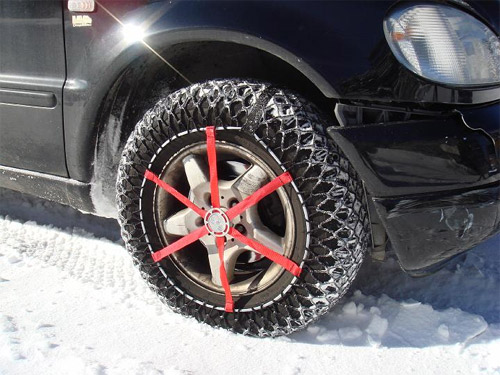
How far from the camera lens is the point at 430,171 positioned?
157cm

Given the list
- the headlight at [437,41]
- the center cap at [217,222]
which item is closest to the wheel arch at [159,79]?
the headlight at [437,41]

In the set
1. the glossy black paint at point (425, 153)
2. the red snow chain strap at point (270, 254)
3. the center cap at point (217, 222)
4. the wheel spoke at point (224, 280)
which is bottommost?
the wheel spoke at point (224, 280)

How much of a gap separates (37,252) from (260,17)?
175 cm

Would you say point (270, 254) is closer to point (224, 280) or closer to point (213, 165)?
point (224, 280)

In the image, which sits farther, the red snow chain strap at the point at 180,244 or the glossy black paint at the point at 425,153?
the red snow chain strap at the point at 180,244

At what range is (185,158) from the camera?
1.95 metres

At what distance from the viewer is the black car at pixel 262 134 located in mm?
1567

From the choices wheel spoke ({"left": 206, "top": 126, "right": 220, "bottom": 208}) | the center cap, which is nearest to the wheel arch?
wheel spoke ({"left": 206, "top": 126, "right": 220, "bottom": 208})

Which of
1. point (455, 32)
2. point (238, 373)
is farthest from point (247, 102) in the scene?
point (238, 373)

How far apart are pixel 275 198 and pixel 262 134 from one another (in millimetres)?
322

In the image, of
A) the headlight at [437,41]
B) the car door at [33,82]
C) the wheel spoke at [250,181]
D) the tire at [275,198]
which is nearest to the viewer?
the headlight at [437,41]

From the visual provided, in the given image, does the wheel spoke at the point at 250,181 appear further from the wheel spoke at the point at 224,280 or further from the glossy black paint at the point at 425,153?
the glossy black paint at the point at 425,153

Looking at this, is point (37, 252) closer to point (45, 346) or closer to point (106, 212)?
point (106, 212)

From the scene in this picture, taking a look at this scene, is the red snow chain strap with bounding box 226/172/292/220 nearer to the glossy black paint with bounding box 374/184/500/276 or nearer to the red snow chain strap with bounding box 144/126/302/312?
the red snow chain strap with bounding box 144/126/302/312
